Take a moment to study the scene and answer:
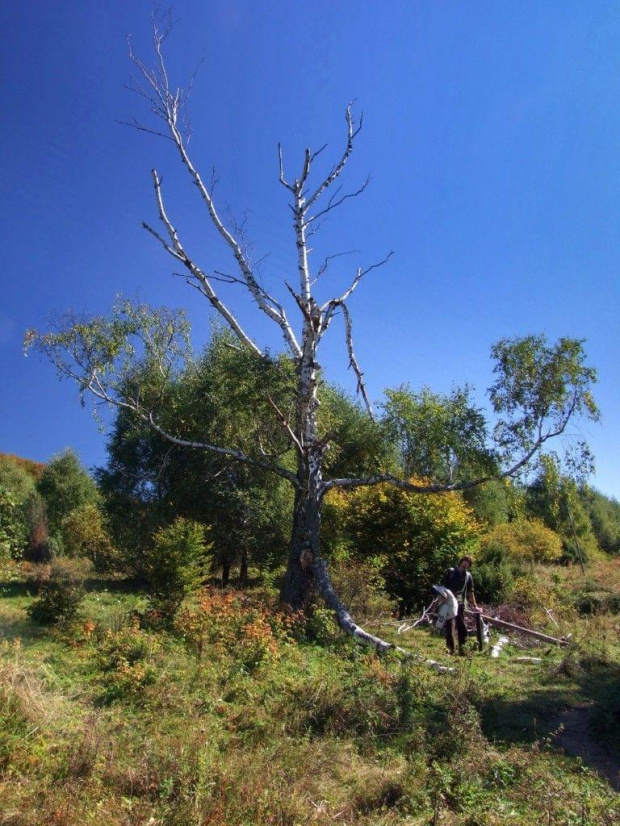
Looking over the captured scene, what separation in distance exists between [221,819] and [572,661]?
8059 mm

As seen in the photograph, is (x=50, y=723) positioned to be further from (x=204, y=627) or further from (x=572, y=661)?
(x=572, y=661)

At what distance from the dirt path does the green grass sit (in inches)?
6.5

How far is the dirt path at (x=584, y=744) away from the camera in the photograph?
250 inches

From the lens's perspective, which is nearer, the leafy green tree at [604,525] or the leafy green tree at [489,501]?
the leafy green tree at [489,501]

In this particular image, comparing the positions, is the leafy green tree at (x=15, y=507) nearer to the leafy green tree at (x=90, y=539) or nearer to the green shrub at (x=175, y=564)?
the leafy green tree at (x=90, y=539)

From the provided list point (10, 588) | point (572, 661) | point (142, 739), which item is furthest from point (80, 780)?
point (10, 588)

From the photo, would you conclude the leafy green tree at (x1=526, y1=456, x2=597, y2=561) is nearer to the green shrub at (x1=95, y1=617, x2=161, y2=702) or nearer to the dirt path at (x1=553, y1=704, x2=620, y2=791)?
the dirt path at (x1=553, y1=704, x2=620, y2=791)

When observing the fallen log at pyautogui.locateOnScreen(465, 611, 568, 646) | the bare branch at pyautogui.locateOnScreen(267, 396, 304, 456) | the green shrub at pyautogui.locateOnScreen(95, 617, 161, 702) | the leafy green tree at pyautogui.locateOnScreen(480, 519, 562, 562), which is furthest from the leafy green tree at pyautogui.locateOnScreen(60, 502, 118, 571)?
the leafy green tree at pyautogui.locateOnScreen(480, 519, 562, 562)

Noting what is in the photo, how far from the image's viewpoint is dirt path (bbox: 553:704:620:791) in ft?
20.8

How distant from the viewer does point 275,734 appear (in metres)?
6.46

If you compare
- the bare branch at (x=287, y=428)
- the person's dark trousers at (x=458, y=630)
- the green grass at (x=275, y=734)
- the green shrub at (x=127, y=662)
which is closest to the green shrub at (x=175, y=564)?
the green grass at (x=275, y=734)

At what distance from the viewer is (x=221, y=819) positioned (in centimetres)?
460

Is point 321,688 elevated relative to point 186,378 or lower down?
lower down

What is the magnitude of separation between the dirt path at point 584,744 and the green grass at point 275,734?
165 mm
